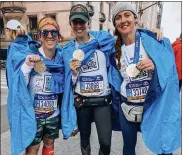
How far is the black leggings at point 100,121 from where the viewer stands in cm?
258

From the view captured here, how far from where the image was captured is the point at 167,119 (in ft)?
7.05

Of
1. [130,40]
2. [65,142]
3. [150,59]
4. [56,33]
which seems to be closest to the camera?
[150,59]

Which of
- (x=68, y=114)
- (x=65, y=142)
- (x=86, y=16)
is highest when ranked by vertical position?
(x=86, y=16)

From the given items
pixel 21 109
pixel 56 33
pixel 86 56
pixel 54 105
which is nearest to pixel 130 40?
pixel 86 56

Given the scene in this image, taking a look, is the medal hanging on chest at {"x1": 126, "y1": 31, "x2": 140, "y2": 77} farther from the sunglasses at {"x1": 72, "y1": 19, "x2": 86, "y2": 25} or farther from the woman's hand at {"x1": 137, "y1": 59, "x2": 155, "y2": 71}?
the sunglasses at {"x1": 72, "y1": 19, "x2": 86, "y2": 25}

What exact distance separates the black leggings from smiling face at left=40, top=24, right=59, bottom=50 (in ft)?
2.43

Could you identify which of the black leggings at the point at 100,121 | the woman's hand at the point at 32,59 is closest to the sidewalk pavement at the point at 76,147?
the black leggings at the point at 100,121

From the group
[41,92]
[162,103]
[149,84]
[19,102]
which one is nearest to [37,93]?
[41,92]

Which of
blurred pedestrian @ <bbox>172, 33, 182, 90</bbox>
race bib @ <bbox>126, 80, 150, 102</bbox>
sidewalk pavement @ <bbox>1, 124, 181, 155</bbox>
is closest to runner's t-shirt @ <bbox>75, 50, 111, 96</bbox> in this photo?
race bib @ <bbox>126, 80, 150, 102</bbox>

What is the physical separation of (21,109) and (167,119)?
1363mm

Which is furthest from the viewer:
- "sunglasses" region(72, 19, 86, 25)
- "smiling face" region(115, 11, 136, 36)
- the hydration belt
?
the hydration belt

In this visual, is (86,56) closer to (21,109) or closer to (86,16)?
(86,16)

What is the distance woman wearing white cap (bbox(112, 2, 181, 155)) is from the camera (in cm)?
211

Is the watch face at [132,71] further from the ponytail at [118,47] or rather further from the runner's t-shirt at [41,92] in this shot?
the runner's t-shirt at [41,92]
